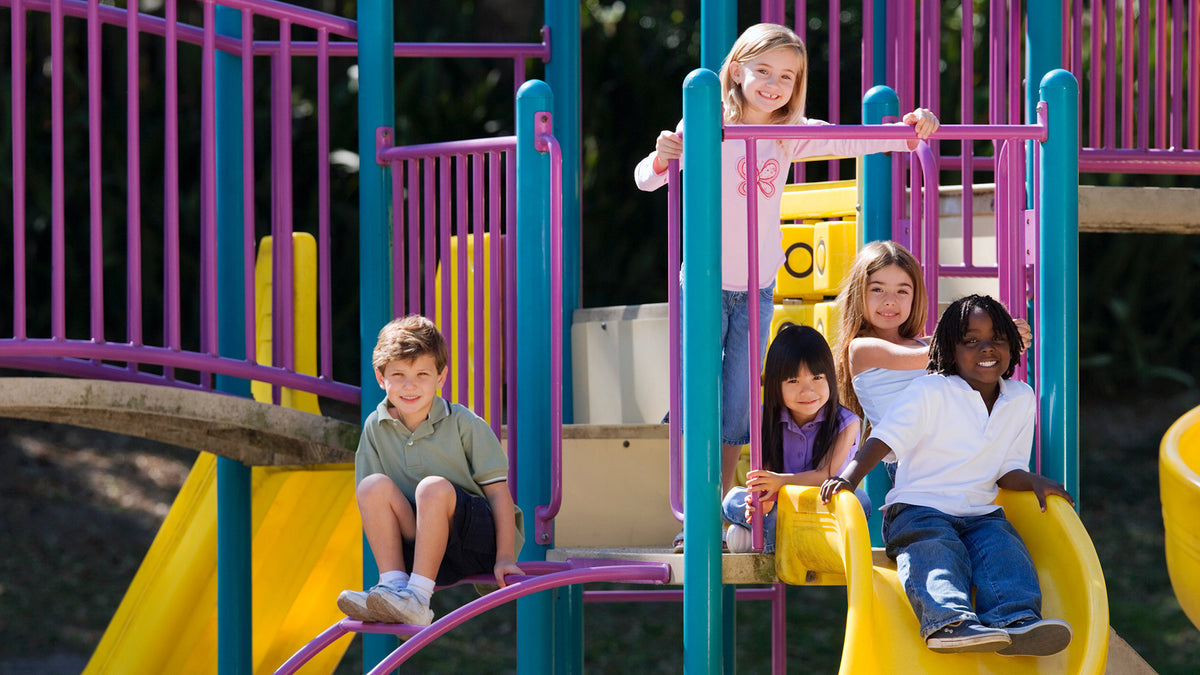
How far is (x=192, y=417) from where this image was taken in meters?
4.42

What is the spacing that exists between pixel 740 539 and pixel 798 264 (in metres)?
1.63

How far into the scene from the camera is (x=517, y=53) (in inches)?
223

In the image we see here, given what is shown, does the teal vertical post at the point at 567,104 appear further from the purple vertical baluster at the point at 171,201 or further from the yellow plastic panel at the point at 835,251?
the purple vertical baluster at the point at 171,201

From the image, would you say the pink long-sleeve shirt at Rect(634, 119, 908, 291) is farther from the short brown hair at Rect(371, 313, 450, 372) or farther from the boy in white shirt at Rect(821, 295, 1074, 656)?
the short brown hair at Rect(371, 313, 450, 372)

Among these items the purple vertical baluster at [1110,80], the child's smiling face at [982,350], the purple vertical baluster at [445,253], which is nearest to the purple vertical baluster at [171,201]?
the purple vertical baluster at [445,253]

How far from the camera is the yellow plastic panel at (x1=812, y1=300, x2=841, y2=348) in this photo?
481 cm

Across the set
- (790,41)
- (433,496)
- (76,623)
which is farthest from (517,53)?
(76,623)

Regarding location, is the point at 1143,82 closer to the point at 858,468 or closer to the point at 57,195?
the point at 858,468

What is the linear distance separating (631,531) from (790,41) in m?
1.71

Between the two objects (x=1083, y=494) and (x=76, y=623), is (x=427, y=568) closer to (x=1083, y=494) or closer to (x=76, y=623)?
(x=76, y=623)

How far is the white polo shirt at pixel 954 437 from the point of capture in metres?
3.64

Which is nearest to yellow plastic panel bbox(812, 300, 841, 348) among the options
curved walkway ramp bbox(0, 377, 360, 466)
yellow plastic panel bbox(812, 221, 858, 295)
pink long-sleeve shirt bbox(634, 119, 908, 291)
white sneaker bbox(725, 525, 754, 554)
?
yellow plastic panel bbox(812, 221, 858, 295)

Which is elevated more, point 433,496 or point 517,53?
point 517,53

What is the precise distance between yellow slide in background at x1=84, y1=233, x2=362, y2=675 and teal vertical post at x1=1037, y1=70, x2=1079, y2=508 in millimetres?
2765
